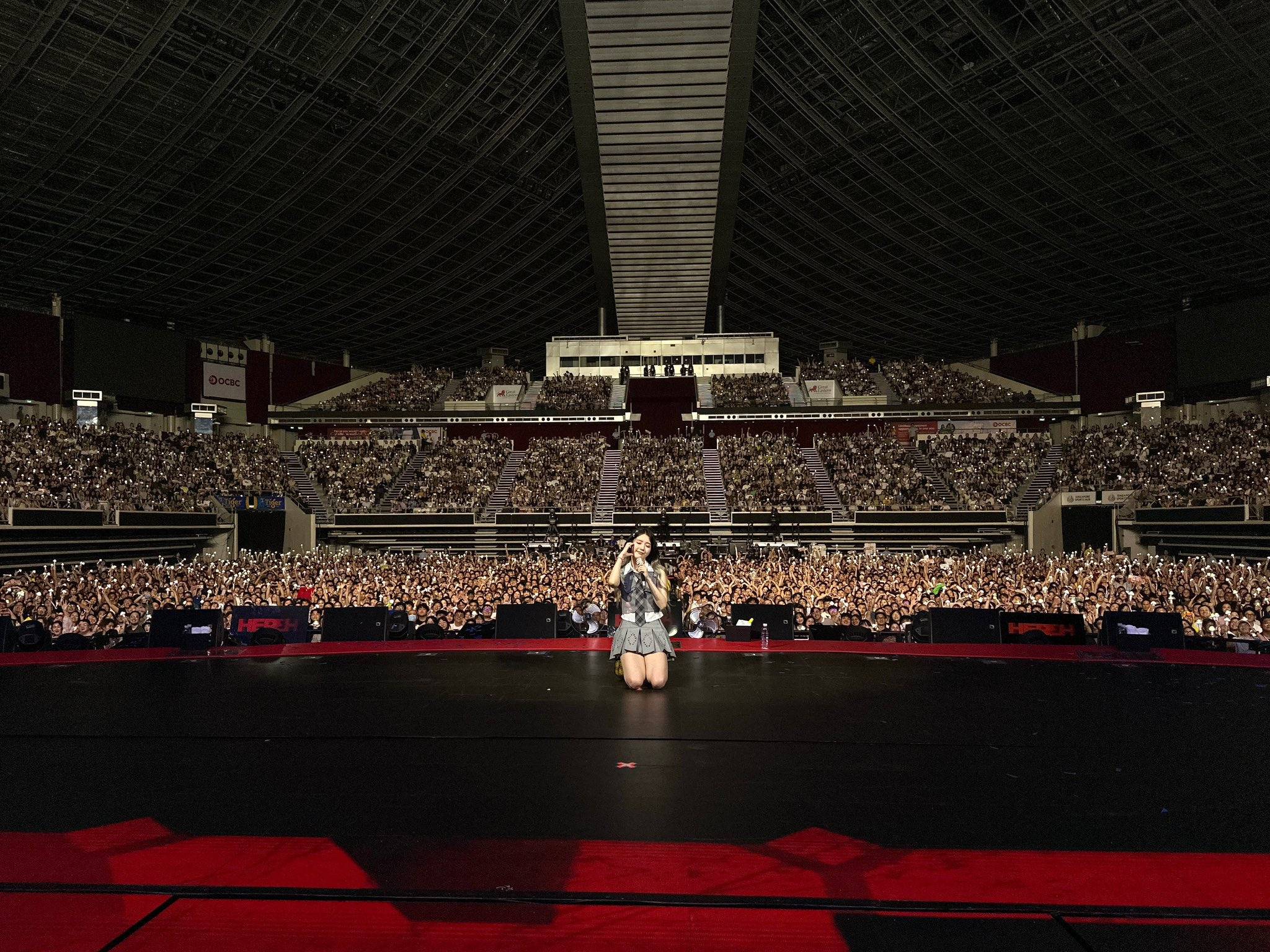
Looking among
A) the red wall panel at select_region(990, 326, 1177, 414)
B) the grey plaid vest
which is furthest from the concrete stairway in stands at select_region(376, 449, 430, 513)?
the red wall panel at select_region(990, 326, 1177, 414)

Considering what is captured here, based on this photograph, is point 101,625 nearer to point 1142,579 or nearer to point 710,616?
point 710,616

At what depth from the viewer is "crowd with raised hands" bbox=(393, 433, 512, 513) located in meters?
33.8

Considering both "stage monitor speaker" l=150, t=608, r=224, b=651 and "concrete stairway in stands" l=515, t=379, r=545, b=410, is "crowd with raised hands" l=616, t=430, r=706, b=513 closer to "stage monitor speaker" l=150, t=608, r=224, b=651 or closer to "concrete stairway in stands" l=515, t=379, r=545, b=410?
"concrete stairway in stands" l=515, t=379, r=545, b=410

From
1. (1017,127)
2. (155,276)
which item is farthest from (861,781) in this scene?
(155,276)

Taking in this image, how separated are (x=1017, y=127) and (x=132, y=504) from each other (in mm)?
34029

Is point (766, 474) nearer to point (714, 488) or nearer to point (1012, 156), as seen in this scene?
point (714, 488)

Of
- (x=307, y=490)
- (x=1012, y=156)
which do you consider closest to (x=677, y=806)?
(x=1012, y=156)

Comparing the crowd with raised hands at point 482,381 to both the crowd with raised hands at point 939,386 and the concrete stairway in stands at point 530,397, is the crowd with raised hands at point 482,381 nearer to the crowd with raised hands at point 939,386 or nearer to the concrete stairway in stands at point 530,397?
the concrete stairway in stands at point 530,397

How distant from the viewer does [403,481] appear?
36.2m

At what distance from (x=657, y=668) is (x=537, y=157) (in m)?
25.1

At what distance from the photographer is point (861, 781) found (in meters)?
4.61

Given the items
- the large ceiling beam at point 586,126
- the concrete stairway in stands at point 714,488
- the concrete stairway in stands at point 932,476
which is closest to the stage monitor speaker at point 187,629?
the large ceiling beam at point 586,126

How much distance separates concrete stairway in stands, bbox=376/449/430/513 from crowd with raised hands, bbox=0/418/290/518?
4.62 m

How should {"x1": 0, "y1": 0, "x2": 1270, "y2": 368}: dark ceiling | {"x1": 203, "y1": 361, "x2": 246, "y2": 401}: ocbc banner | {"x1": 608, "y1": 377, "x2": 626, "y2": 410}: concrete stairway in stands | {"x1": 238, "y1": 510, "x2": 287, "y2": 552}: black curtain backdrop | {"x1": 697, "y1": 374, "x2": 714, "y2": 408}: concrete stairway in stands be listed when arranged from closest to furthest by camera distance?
{"x1": 0, "y1": 0, "x2": 1270, "y2": 368}: dark ceiling
{"x1": 238, "y1": 510, "x2": 287, "y2": 552}: black curtain backdrop
{"x1": 203, "y1": 361, "x2": 246, "y2": 401}: ocbc banner
{"x1": 608, "y1": 377, "x2": 626, "y2": 410}: concrete stairway in stands
{"x1": 697, "y1": 374, "x2": 714, "y2": 408}: concrete stairway in stands
